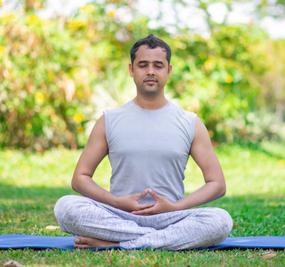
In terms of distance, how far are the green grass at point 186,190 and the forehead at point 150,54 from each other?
43.4 inches

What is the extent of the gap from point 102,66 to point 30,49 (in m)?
1.33

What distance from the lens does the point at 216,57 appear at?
12875 millimetres

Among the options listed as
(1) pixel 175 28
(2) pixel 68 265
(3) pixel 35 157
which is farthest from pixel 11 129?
(2) pixel 68 265

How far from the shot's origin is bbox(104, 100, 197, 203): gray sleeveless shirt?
4.36 metres

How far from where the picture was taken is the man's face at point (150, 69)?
4.37 metres

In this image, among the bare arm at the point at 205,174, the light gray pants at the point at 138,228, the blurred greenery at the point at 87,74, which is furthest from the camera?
the blurred greenery at the point at 87,74

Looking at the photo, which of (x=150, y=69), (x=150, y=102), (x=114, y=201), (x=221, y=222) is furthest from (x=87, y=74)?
(x=221, y=222)

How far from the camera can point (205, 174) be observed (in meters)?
4.43

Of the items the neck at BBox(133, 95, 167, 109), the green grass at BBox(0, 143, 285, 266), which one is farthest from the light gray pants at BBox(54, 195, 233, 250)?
the neck at BBox(133, 95, 167, 109)

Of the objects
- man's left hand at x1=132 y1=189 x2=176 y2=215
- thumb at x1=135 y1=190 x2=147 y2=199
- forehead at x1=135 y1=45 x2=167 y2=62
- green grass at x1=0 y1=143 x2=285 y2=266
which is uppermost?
forehead at x1=135 y1=45 x2=167 y2=62

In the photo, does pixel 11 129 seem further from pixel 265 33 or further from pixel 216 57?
pixel 265 33

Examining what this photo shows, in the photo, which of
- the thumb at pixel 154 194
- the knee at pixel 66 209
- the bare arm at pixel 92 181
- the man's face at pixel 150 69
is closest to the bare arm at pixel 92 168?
the bare arm at pixel 92 181

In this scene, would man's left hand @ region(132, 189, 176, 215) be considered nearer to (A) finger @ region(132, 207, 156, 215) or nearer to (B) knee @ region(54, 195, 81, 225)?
(A) finger @ region(132, 207, 156, 215)

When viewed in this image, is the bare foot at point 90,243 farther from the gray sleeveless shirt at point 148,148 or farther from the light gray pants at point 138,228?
the gray sleeveless shirt at point 148,148
